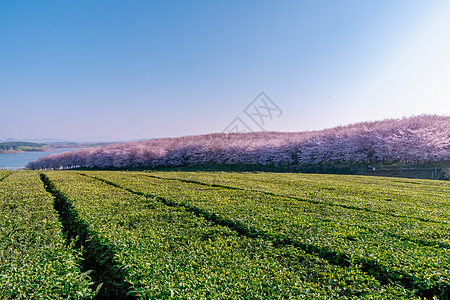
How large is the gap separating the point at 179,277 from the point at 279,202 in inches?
337

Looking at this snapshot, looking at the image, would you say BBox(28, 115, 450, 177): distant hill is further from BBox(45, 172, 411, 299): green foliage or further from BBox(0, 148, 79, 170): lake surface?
BBox(45, 172, 411, 299): green foliage

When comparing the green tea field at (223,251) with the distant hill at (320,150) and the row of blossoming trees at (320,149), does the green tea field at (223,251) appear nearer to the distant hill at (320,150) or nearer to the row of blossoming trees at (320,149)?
the row of blossoming trees at (320,149)

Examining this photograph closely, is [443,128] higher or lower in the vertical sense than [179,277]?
higher

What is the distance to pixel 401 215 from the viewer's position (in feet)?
35.0

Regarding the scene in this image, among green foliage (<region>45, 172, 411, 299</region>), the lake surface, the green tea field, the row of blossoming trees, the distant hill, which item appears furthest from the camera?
the lake surface

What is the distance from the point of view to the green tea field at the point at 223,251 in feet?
16.8

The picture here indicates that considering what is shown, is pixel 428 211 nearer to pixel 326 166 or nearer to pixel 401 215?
pixel 401 215

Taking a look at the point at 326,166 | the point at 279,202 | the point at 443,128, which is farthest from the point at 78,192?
the point at 443,128

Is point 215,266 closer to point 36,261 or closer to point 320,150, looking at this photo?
point 36,261

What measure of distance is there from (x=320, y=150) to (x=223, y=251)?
167ft

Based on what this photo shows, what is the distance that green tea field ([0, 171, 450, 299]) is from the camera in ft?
16.8

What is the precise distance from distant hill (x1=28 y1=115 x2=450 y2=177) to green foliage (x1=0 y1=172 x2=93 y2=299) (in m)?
49.0

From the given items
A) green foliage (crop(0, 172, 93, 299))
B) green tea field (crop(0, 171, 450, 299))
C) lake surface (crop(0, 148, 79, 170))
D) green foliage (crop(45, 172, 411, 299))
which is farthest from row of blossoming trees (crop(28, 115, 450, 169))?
green foliage (crop(0, 172, 93, 299))

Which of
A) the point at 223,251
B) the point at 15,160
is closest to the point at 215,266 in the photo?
the point at 223,251
